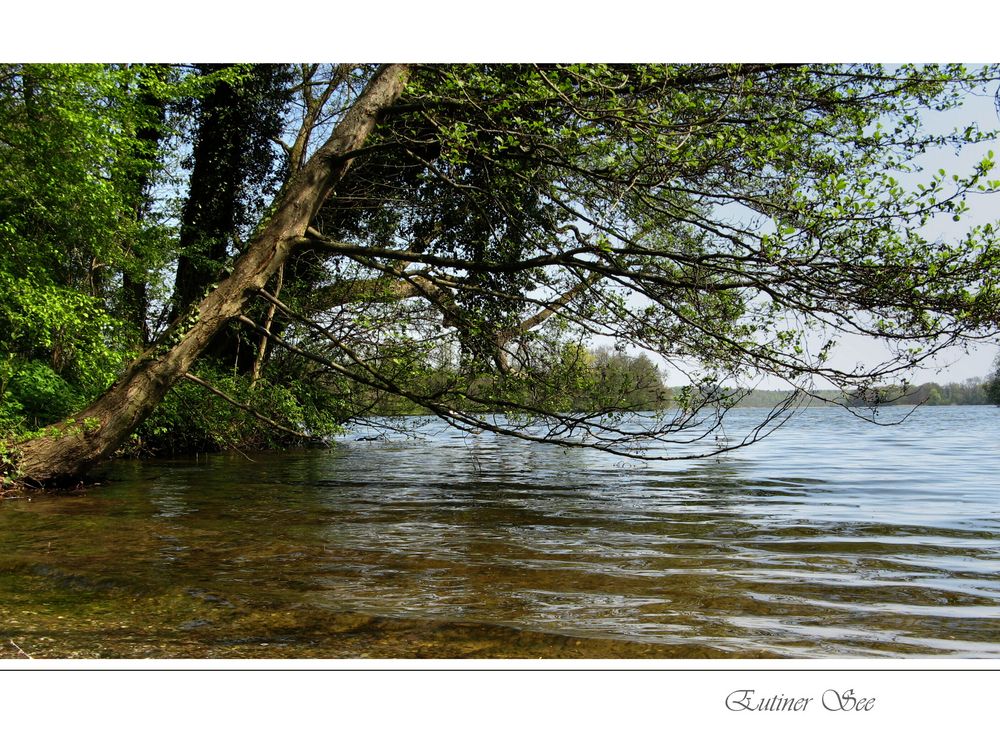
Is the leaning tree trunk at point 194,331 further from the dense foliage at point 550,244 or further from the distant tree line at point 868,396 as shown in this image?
the distant tree line at point 868,396

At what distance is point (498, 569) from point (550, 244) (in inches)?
181

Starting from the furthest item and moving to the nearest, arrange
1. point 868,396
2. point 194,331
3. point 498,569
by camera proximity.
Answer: point 194,331 < point 868,396 < point 498,569

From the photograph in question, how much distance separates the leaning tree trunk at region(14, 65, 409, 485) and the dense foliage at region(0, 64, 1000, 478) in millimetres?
127

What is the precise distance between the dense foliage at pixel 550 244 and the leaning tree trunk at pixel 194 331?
5.0 inches

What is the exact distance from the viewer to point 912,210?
7.02 m

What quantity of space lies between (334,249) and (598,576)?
5.20m

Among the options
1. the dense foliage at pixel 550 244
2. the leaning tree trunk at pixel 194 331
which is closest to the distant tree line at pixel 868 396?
the dense foliage at pixel 550 244

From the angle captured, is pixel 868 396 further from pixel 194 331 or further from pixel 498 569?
pixel 194 331

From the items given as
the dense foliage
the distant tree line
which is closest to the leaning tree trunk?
the dense foliage

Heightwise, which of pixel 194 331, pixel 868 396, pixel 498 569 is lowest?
pixel 498 569

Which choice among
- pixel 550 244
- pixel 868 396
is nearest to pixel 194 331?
pixel 550 244

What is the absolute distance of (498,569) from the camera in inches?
242

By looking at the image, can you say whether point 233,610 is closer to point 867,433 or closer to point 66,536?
point 66,536

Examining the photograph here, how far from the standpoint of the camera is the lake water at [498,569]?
4.45 meters
